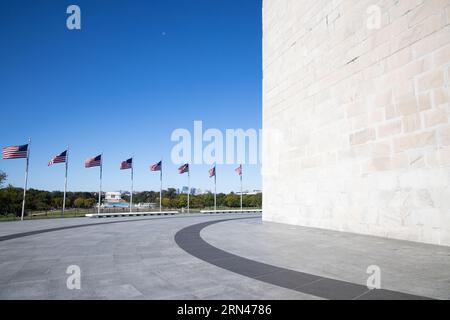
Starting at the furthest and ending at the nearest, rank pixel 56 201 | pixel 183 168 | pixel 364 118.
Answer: pixel 56 201 → pixel 183 168 → pixel 364 118

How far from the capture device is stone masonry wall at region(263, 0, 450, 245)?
9500 millimetres

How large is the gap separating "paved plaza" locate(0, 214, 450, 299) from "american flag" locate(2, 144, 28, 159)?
16.5 meters

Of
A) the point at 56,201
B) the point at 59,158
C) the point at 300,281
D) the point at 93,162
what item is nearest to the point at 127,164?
the point at 93,162

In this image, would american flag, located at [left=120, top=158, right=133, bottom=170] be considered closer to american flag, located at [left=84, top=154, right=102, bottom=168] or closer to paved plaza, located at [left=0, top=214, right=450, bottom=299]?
american flag, located at [left=84, top=154, right=102, bottom=168]

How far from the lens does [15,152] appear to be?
2281 cm

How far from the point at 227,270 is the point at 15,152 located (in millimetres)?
24642

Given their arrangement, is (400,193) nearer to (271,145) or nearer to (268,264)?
(268,264)

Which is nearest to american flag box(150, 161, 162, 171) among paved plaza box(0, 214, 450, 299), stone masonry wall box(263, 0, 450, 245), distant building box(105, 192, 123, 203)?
stone masonry wall box(263, 0, 450, 245)

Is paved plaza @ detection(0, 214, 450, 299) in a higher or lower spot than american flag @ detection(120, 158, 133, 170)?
lower

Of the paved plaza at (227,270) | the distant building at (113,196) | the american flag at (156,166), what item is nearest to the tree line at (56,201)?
the american flag at (156,166)

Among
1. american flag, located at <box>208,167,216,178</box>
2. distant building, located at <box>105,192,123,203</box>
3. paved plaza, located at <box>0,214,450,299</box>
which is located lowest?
distant building, located at <box>105,192,123,203</box>

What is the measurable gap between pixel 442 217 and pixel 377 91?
5.67m

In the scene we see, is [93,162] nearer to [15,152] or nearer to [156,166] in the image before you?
[15,152]

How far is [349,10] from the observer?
13641 mm
